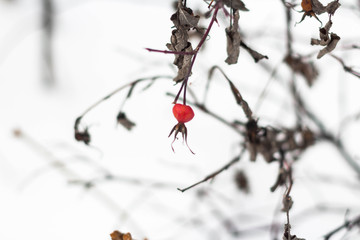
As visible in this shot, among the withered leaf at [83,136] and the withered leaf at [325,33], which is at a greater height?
the withered leaf at [325,33]

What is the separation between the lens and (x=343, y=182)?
2.01 feet

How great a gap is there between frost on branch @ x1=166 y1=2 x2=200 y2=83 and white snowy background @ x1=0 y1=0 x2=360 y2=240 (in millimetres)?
221

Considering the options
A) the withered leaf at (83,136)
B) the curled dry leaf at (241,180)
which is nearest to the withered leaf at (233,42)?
the withered leaf at (83,136)

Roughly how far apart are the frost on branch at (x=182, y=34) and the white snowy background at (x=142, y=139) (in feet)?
0.72

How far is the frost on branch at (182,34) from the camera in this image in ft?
0.53

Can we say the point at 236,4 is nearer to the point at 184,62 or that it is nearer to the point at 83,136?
the point at 184,62

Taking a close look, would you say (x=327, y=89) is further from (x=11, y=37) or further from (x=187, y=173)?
(x=11, y=37)

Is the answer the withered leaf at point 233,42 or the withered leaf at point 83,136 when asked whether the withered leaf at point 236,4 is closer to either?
the withered leaf at point 233,42

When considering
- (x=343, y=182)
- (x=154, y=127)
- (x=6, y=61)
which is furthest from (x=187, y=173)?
(x=6, y=61)

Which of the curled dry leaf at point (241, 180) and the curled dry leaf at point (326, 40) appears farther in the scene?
the curled dry leaf at point (241, 180)

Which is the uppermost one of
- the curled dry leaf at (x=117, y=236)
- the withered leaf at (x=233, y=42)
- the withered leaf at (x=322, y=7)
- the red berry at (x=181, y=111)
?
the withered leaf at (x=322, y=7)

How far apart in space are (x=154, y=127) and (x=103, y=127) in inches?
4.4

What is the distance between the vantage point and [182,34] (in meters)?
0.16

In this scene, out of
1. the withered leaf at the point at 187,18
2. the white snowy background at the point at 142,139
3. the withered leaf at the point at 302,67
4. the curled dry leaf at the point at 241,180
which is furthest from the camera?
the white snowy background at the point at 142,139
